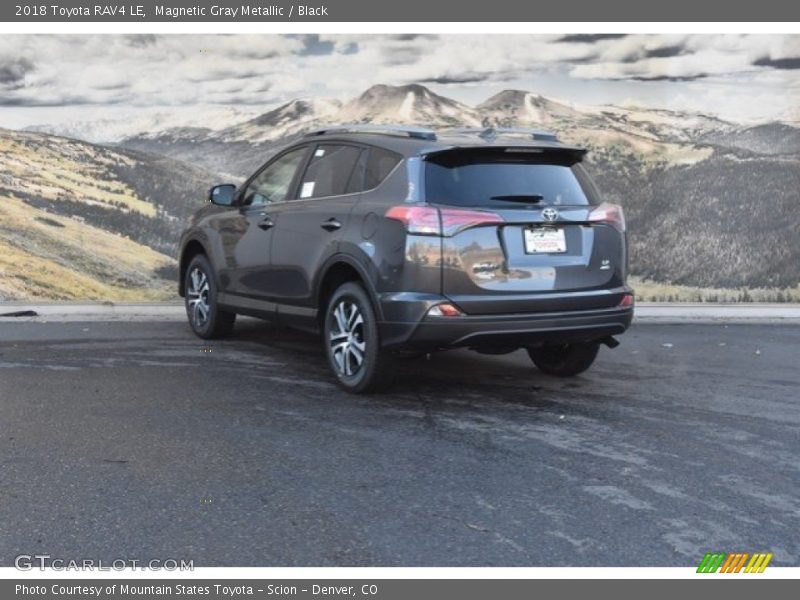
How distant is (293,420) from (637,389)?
2.54 meters

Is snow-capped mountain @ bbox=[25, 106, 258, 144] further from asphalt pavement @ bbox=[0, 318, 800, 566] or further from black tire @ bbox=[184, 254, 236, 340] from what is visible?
asphalt pavement @ bbox=[0, 318, 800, 566]

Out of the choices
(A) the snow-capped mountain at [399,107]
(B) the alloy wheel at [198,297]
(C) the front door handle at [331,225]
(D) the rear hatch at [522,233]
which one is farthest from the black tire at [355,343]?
(A) the snow-capped mountain at [399,107]

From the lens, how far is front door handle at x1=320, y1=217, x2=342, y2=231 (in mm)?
6924

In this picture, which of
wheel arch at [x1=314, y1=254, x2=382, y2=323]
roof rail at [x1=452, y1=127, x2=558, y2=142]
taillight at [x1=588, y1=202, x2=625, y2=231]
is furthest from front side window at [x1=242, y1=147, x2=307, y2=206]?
taillight at [x1=588, y1=202, x2=625, y2=231]

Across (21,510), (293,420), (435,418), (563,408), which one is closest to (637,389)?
(563,408)

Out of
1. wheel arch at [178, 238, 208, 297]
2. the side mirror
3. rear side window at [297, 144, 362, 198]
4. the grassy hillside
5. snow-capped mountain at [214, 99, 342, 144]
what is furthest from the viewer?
snow-capped mountain at [214, 99, 342, 144]

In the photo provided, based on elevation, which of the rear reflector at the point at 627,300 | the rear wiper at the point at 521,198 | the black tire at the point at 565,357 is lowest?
the black tire at the point at 565,357

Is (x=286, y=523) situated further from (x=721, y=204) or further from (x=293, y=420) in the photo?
(x=721, y=204)

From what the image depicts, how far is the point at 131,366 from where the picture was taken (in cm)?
791

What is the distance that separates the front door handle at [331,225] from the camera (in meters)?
6.92

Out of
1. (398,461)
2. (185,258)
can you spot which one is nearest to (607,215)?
(398,461)

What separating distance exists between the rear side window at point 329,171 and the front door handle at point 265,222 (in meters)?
0.36

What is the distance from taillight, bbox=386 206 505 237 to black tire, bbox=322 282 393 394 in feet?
→ 2.21

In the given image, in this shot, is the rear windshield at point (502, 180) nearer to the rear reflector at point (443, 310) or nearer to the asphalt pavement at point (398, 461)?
the rear reflector at point (443, 310)
